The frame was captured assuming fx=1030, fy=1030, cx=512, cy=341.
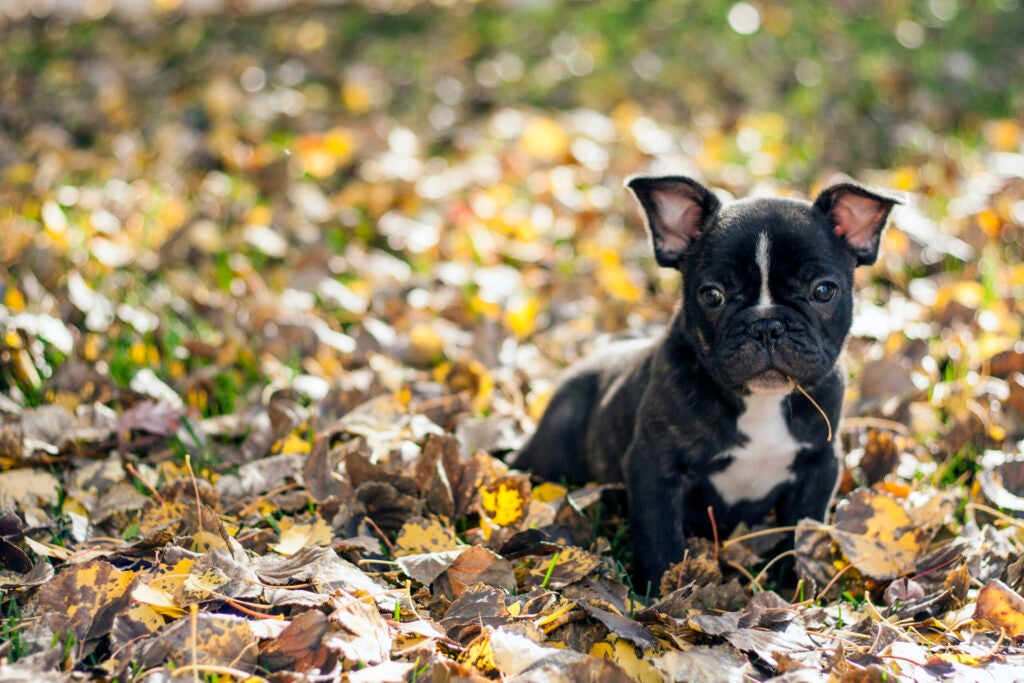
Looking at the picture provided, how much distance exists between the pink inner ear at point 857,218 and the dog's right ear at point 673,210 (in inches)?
15.9

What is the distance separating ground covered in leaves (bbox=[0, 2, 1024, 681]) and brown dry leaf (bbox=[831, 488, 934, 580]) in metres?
0.01

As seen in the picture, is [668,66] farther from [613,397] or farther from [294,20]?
[613,397]

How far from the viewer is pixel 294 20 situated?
9.70m

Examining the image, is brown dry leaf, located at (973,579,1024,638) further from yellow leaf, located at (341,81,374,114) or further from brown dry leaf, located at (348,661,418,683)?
yellow leaf, located at (341,81,374,114)

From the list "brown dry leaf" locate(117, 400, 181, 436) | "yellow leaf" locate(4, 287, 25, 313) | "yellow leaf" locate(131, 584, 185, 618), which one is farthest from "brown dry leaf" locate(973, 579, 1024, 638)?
"yellow leaf" locate(4, 287, 25, 313)

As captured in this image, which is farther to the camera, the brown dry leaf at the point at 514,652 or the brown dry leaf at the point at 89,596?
the brown dry leaf at the point at 89,596

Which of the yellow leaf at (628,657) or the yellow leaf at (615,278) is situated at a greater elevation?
the yellow leaf at (615,278)

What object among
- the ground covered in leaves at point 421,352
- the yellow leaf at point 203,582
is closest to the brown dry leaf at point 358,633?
the ground covered in leaves at point 421,352

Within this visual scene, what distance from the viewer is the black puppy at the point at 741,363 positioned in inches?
129

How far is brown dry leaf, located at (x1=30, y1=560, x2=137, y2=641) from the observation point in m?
2.80

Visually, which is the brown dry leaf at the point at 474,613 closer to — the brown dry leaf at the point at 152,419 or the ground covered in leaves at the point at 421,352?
the ground covered in leaves at the point at 421,352

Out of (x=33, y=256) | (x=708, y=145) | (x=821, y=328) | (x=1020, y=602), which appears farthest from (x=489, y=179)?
(x=1020, y=602)

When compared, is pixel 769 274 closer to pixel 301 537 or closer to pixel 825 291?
pixel 825 291

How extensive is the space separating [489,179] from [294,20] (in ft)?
12.2
